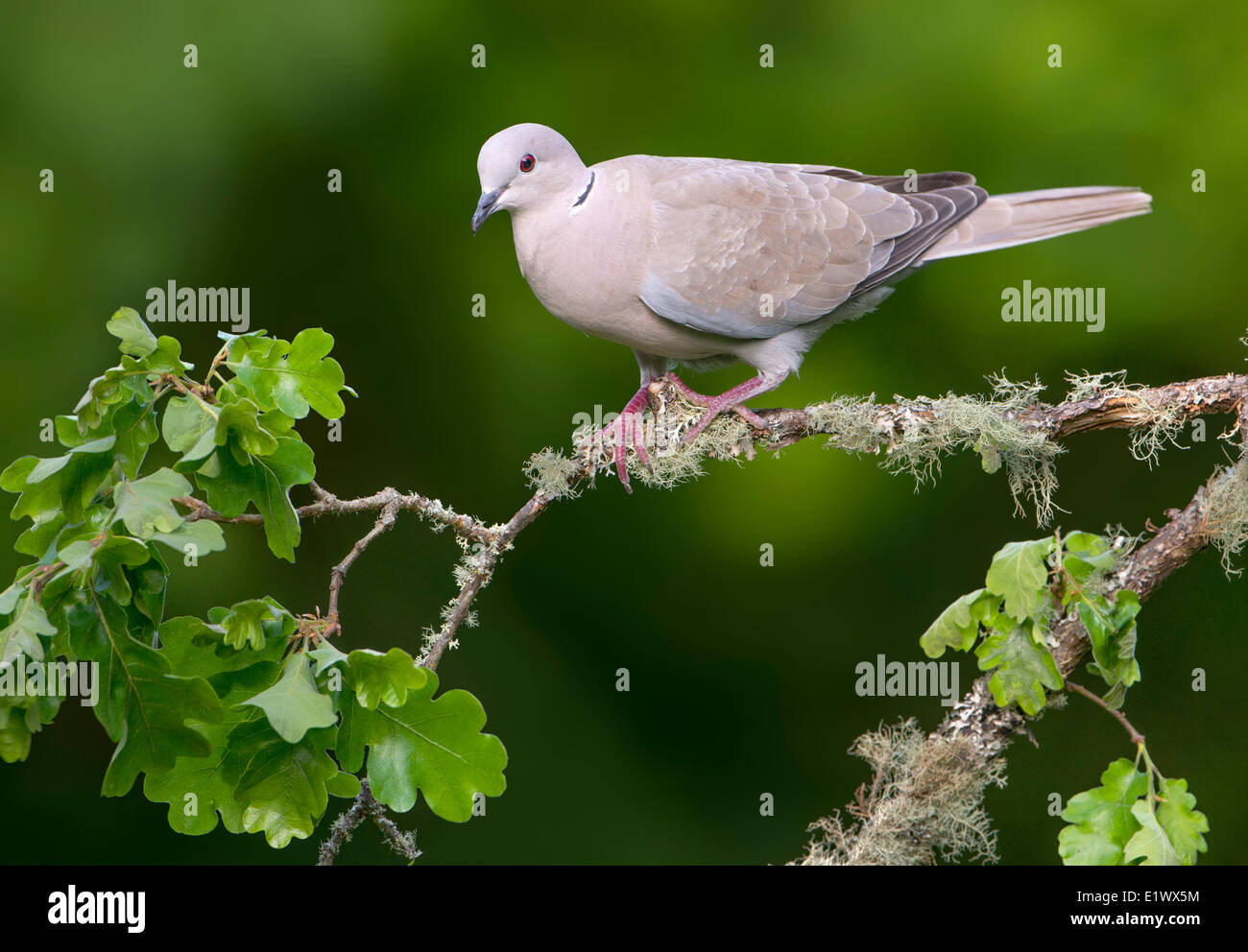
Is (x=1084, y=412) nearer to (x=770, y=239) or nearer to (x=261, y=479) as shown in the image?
(x=770, y=239)

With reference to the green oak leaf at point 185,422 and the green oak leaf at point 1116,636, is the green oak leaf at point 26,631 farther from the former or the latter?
the green oak leaf at point 1116,636

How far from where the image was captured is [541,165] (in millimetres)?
2549

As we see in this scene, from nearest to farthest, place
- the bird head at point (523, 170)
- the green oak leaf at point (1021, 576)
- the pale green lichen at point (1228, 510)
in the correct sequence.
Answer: the green oak leaf at point (1021, 576)
the pale green lichen at point (1228, 510)
the bird head at point (523, 170)

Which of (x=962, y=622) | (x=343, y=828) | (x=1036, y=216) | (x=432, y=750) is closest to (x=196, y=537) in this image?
(x=432, y=750)

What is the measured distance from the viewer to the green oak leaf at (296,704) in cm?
149

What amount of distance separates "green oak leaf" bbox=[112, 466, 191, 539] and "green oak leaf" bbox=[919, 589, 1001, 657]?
3.57 ft

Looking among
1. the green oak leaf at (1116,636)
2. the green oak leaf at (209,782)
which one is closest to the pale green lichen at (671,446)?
the green oak leaf at (1116,636)

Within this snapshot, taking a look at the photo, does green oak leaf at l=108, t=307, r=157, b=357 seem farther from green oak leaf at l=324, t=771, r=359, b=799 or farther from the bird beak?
the bird beak

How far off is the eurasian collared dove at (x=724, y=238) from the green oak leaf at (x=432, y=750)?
3.07 ft

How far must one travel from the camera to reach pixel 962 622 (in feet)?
6.03

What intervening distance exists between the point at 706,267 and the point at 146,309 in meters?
1.66

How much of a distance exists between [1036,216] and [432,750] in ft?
6.46

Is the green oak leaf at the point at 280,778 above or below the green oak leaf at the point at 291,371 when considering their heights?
below

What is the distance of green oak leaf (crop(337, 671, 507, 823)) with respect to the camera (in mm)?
1697
